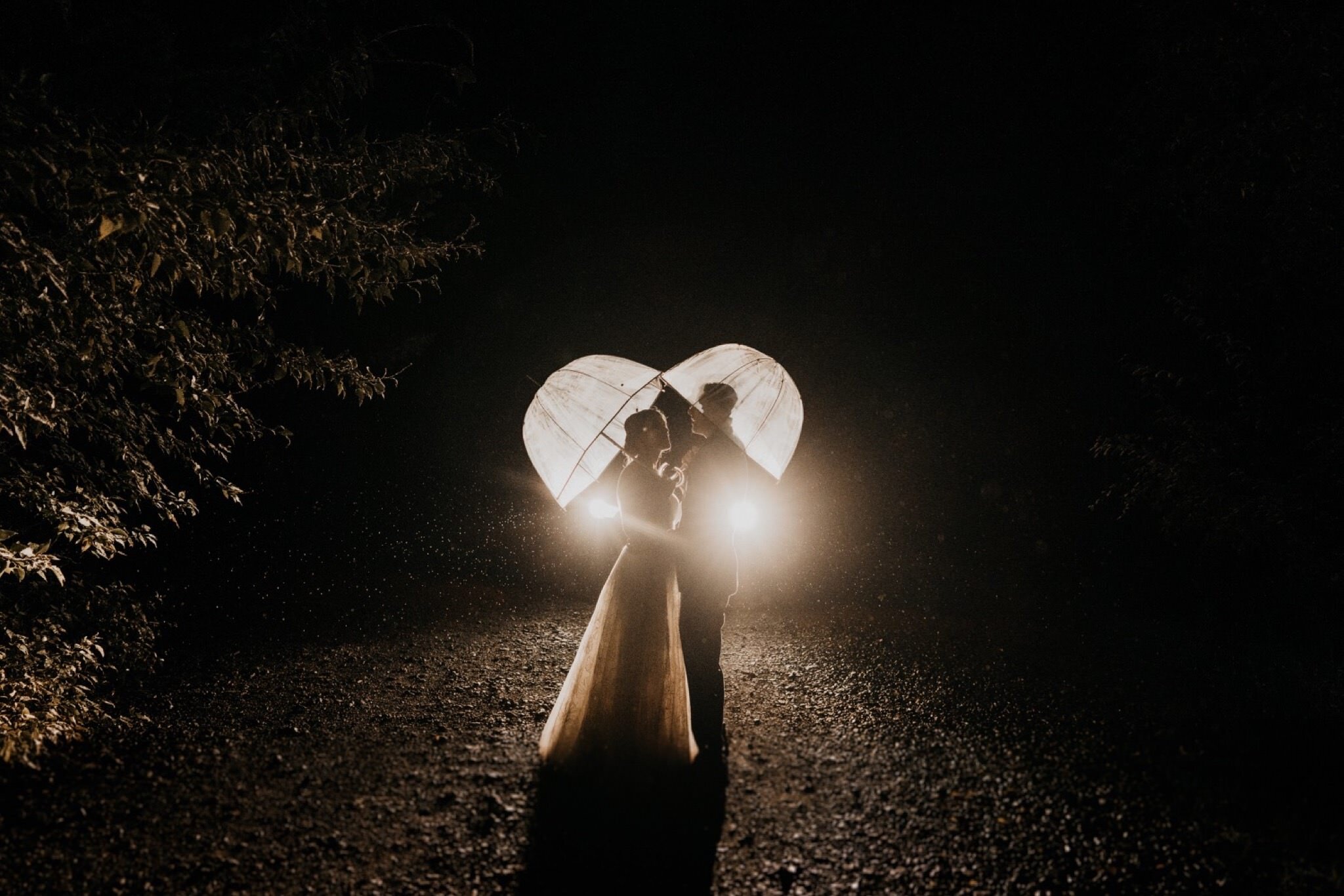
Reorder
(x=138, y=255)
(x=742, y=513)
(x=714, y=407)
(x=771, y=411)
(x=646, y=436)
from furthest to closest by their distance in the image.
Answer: (x=771, y=411) < (x=742, y=513) < (x=714, y=407) < (x=646, y=436) < (x=138, y=255)

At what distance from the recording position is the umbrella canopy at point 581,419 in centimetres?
336

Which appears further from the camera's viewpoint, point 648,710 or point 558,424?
point 558,424

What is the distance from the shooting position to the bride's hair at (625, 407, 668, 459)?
9.43ft

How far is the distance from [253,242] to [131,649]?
3035 millimetres

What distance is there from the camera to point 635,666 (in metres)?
2.78

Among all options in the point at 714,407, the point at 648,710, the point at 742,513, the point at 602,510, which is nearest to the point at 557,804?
the point at 648,710

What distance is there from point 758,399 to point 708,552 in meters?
1.07

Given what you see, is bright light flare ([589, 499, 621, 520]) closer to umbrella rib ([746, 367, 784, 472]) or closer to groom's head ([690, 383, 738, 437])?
groom's head ([690, 383, 738, 437])

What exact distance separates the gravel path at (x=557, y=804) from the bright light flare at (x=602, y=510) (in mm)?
1432

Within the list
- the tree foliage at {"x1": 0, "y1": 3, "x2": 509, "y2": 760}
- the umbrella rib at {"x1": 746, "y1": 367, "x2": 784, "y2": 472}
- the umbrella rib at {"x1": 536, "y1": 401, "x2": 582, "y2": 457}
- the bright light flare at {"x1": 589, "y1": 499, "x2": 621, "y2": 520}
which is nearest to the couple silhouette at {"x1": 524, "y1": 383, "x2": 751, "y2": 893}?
the bright light flare at {"x1": 589, "y1": 499, "x2": 621, "y2": 520}

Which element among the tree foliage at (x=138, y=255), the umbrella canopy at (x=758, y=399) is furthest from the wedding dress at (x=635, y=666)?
the tree foliage at (x=138, y=255)

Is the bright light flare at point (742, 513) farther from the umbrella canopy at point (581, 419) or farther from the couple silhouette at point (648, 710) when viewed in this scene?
the umbrella canopy at point (581, 419)

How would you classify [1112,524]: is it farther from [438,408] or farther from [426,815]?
[438,408]

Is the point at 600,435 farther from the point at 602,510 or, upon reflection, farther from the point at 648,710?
the point at 648,710
